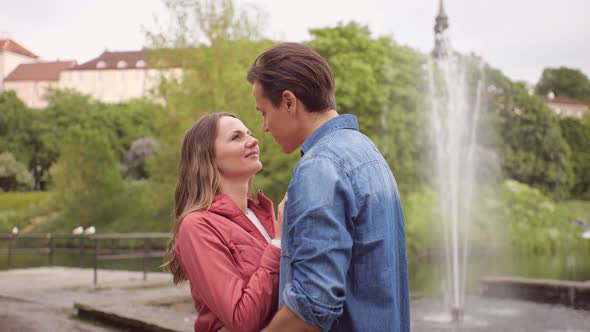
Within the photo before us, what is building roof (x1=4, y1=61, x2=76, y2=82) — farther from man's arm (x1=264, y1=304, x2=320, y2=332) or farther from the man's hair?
man's arm (x1=264, y1=304, x2=320, y2=332)

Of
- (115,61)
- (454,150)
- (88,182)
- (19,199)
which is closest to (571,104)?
(88,182)

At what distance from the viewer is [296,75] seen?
1809 mm

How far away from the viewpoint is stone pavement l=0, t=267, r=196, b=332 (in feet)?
21.0

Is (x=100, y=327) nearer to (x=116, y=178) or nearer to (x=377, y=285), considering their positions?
(x=377, y=285)

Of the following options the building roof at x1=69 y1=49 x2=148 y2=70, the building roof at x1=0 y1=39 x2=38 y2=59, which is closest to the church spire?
the building roof at x1=69 y1=49 x2=148 y2=70

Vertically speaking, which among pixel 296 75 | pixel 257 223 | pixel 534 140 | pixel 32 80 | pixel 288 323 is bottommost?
pixel 288 323

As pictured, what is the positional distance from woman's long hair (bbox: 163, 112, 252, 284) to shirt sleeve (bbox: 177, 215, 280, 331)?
0.17m

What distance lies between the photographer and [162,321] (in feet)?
19.4

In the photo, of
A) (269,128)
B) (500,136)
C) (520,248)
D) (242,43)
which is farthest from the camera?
(500,136)

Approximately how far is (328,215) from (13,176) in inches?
1987

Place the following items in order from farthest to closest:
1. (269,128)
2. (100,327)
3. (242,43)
A: 1. (242,43)
2. (100,327)
3. (269,128)

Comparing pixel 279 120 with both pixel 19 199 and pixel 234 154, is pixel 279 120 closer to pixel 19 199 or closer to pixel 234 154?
pixel 234 154

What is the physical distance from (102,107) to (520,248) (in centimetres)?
4923

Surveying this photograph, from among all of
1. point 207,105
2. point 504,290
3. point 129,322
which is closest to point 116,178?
point 207,105
